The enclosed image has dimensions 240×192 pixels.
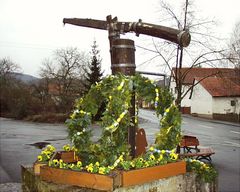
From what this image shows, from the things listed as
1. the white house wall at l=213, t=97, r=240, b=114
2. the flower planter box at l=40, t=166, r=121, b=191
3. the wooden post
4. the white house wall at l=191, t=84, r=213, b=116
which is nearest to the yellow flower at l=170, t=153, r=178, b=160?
the flower planter box at l=40, t=166, r=121, b=191

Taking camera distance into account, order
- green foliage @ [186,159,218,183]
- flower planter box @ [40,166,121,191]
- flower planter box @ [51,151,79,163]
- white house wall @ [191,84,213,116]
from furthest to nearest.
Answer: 1. white house wall @ [191,84,213,116]
2. flower planter box @ [51,151,79,163]
3. green foliage @ [186,159,218,183]
4. flower planter box @ [40,166,121,191]

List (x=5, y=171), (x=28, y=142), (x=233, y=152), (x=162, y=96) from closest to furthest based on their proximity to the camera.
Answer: (x=162, y=96), (x=5, y=171), (x=233, y=152), (x=28, y=142)

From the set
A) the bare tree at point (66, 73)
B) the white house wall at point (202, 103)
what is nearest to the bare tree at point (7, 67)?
the bare tree at point (66, 73)

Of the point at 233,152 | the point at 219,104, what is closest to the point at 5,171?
the point at 233,152

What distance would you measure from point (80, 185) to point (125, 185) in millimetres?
388

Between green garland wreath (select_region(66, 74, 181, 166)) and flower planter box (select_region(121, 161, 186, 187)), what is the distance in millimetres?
204

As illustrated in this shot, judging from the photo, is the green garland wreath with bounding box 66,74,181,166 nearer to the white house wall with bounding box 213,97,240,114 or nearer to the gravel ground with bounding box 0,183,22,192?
the gravel ground with bounding box 0,183,22,192

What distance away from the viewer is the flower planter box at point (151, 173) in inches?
102

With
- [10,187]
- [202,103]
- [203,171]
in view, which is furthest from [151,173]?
[202,103]

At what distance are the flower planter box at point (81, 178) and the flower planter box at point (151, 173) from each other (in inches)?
2.9

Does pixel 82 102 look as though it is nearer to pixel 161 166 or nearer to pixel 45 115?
pixel 161 166

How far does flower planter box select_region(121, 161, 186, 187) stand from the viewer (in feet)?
8.53

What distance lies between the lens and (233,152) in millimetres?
14930

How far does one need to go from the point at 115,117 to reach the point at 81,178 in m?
0.57
